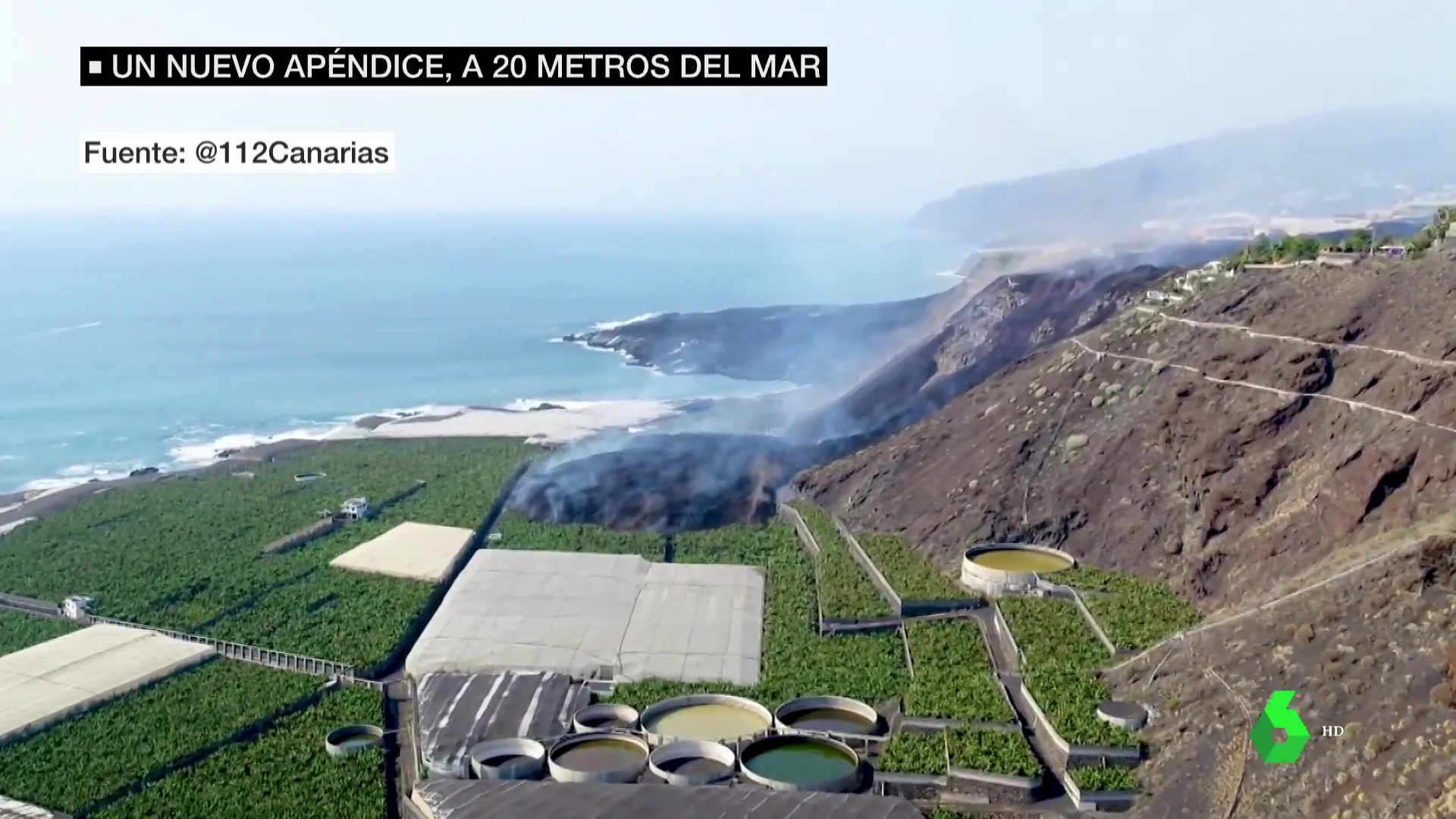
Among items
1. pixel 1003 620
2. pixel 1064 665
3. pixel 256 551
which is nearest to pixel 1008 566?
pixel 1003 620

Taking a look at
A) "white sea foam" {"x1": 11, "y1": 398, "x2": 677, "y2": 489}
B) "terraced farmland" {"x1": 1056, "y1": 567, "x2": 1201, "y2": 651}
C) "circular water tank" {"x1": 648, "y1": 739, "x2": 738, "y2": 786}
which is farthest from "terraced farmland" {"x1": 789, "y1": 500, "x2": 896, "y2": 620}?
"white sea foam" {"x1": 11, "y1": 398, "x2": 677, "y2": 489}

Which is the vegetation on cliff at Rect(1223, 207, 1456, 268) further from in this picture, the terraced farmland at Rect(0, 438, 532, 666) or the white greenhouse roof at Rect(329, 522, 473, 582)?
the terraced farmland at Rect(0, 438, 532, 666)

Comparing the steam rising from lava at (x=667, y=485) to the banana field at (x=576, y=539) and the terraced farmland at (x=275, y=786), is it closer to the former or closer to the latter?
the banana field at (x=576, y=539)

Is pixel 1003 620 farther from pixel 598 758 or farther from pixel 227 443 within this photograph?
pixel 227 443

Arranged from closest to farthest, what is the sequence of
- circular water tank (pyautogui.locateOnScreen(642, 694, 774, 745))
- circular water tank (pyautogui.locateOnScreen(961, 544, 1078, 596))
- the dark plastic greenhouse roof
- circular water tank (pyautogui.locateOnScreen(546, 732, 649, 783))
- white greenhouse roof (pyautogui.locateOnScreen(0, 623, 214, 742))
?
1. the dark plastic greenhouse roof
2. circular water tank (pyautogui.locateOnScreen(546, 732, 649, 783))
3. circular water tank (pyautogui.locateOnScreen(642, 694, 774, 745))
4. white greenhouse roof (pyautogui.locateOnScreen(0, 623, 214, 742))
5. circular water tank (pyautogui.locateOnScreen(961, 544, 1078, 596))

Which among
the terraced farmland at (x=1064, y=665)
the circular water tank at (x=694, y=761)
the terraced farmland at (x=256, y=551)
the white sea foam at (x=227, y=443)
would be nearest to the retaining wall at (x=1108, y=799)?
the terraced farmland at (x=1064, y=665)
